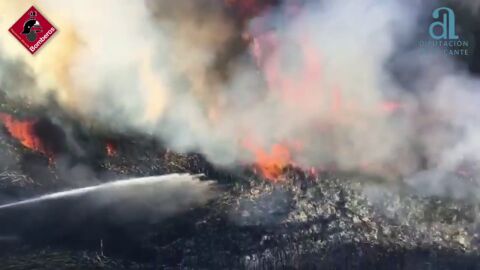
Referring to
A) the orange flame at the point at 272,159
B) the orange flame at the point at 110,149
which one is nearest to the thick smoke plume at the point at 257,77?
the orange flame at the point at 272,159

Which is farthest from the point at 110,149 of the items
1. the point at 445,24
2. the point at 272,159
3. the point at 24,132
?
the point at 445,24

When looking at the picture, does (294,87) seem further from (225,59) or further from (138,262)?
(138,262)

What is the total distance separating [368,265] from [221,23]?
2266 millimetres

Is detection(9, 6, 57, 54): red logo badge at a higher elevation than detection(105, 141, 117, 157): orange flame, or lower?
higher

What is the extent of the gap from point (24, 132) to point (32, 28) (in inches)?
32.5

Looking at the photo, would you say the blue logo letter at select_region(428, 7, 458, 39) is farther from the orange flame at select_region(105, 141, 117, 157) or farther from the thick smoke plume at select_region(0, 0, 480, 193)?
the orange flame at select_region(105, 141, 117, 157)

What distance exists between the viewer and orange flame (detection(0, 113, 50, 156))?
3.86m

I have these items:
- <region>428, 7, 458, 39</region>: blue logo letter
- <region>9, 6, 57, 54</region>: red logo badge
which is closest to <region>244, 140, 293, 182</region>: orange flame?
<region>428, 7, 458, 39</region>: blue logo letter

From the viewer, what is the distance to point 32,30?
12.7 feet

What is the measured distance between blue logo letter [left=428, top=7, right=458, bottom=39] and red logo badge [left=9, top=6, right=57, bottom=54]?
2987 millimetres

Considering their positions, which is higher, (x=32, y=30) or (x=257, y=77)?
(x=257, y=77)

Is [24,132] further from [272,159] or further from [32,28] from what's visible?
[272,159]

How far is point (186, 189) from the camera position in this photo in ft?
12.9

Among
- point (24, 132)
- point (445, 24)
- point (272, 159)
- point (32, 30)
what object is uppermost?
point (445, 24)
